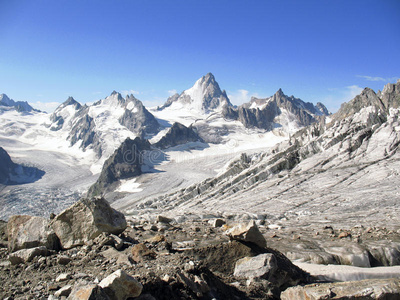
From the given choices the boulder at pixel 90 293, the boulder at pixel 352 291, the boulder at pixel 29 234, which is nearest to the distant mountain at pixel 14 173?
the boulder at pixel 29 234

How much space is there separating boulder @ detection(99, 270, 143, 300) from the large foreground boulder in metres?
4.27

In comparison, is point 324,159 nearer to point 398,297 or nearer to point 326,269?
point 326,269

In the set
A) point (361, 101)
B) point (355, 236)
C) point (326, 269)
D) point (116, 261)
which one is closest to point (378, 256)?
point (355, 236)

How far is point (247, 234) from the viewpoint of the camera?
8.77 metres

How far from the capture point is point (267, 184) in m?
39.8

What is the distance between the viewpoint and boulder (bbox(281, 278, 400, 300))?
6199 mm

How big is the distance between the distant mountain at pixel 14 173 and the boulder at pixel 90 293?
170099 mm

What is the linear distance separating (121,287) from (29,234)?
5344mm

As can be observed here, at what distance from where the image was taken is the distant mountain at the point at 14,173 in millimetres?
153125

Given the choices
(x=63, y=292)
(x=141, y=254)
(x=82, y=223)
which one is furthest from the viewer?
(x=82, y=223)

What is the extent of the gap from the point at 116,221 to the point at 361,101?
106588 mm

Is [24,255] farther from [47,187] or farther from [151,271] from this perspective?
[47,187]

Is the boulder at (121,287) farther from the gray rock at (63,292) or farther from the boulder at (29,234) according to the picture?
the boulder at (29,234)

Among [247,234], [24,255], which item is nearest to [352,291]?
[247,234]
